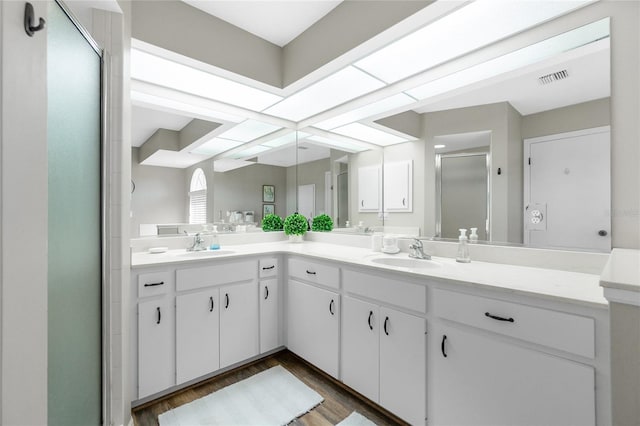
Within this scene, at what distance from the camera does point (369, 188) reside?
2502mm

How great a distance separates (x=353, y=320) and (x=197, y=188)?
180 centimetres

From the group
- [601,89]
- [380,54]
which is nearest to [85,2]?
[380,54]

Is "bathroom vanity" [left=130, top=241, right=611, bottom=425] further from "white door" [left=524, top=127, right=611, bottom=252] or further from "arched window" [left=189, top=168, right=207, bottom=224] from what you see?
"arched window" [left=189, top=168, right=207, bottom=224]

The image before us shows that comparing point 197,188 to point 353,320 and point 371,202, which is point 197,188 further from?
point 353,320

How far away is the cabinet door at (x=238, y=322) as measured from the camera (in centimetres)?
199

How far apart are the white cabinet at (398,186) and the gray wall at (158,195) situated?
177 cm

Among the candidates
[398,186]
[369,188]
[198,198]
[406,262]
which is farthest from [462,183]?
[198,198]

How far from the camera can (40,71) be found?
27.9 inches

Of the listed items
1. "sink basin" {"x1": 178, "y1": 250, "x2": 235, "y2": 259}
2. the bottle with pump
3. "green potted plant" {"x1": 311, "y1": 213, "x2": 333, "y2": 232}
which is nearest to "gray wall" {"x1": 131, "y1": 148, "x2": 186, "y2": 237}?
"sink basin" {"x1": 178, "y1": 250, "x2": 235, "y2": 259}

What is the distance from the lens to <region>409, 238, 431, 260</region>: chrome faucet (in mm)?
1863

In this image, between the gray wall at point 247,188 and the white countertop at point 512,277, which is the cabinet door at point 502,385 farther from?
the gray wall at point 247,188

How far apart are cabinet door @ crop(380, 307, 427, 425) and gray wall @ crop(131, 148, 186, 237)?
6.13 feet

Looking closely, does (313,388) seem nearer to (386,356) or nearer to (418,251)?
(386,356)

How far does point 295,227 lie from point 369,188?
3.04 feet
